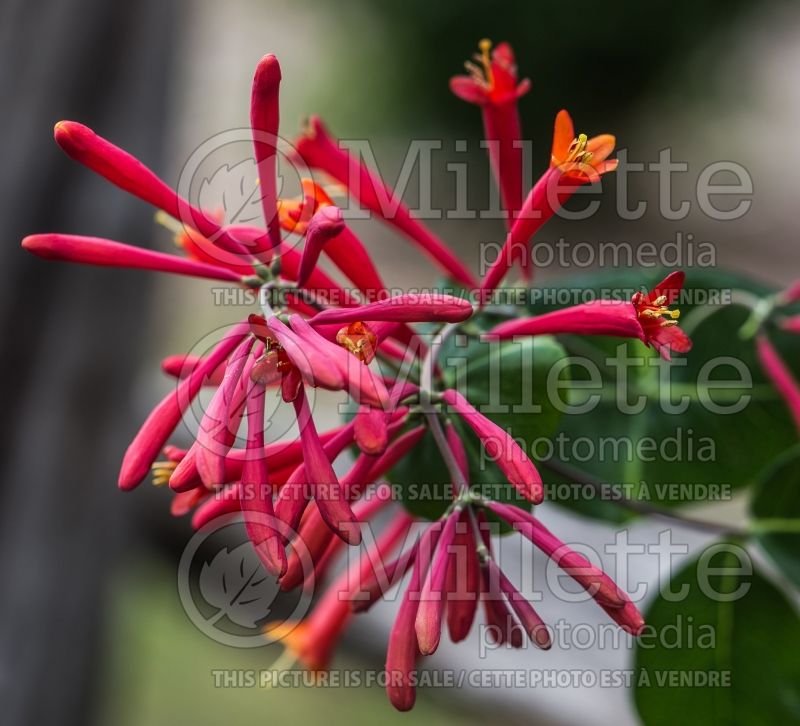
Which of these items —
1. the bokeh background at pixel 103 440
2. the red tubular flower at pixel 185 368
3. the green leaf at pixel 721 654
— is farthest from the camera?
the bokeh background at pixel 103 440

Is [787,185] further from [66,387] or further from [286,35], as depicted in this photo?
[66,387]

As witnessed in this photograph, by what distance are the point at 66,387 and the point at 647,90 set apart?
2.71 meters

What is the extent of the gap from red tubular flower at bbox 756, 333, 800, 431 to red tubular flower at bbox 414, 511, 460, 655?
0.95 ft

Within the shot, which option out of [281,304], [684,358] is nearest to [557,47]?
[684,358]

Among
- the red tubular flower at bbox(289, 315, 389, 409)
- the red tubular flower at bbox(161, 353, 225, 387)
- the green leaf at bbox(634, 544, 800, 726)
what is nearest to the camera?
the red tubular flower at bbox(289, 315, 389, 409)

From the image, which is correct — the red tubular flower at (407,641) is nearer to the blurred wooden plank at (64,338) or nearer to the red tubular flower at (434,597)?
the red tubular flower at (434,597)

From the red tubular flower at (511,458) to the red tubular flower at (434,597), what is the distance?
0.05 m

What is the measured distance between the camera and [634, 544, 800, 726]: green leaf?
0.57m

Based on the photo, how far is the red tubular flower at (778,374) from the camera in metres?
0.58

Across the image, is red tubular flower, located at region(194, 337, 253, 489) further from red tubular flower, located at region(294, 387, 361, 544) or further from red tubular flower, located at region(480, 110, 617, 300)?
red tubular flower, located at region(480, 110, 617, 300)

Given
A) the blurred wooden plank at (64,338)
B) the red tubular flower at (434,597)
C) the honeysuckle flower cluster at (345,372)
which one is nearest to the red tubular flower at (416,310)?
the honeysuckle flower cluster at (345,372)

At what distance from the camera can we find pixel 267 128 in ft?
1.27

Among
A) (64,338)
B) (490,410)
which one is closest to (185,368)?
(490,410)

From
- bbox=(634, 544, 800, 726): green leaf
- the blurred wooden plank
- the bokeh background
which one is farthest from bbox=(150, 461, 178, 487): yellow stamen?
the blurred wooden plank
